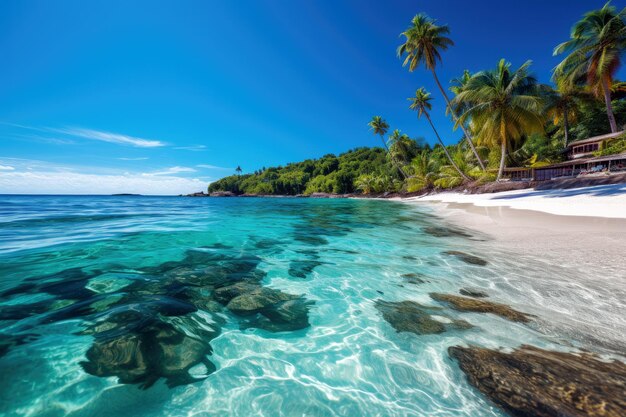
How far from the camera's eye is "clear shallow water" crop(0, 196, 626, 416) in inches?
80.4

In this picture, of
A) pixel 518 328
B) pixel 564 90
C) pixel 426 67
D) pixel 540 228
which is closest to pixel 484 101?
pixel 426 67

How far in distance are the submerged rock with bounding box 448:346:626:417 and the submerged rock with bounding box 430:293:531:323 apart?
2.47 ft

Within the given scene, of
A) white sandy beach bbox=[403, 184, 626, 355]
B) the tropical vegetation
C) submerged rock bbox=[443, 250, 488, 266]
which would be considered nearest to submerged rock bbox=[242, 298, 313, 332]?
white sandy beach bbox=[403, 184, 626, 355]

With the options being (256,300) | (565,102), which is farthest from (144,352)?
Result: (565,102)

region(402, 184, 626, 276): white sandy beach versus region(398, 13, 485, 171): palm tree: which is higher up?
region(398, 13, 485, 171): palm tree

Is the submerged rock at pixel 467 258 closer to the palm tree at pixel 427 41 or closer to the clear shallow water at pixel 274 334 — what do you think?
the clear shallow water at pixel 274 334

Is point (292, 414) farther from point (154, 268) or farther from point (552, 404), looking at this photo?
point (154, 268)

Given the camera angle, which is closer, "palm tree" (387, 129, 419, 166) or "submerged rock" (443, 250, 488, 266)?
"submerged rock" (443, 250, 488, 266)

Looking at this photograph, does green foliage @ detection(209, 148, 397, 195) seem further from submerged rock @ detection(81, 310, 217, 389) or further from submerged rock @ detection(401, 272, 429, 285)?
submerged rock @ detection(81, 310, 217, 389)

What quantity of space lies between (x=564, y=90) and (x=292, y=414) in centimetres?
4173

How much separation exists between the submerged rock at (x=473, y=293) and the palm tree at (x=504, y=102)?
23731 millimetres

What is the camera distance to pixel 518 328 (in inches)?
115

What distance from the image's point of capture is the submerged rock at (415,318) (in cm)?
301

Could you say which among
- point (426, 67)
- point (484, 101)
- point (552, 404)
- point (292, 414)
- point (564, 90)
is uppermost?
point (426, 67)
